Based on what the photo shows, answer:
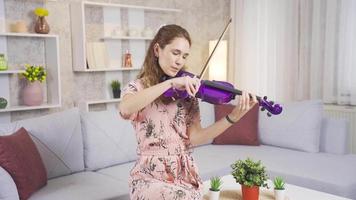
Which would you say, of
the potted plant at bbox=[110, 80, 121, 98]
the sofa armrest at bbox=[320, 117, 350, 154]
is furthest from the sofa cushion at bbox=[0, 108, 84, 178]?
the sofa armrest at bbox=[320, 117, 350, 154]

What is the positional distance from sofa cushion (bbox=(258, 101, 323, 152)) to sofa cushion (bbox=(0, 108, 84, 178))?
1.51m

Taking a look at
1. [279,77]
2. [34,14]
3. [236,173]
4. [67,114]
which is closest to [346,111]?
[279,77]

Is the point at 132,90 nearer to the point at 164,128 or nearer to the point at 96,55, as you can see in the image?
the point at 164,128

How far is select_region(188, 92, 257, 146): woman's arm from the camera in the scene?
63.0 inches

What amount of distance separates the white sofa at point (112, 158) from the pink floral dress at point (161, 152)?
53cm

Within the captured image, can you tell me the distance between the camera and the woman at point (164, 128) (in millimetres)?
1634

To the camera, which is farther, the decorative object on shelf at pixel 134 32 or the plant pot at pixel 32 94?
the decorative object on shelf at pixel 134 32

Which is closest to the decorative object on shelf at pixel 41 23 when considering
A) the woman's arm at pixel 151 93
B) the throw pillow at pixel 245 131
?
the throw pillow at pixel 245 131

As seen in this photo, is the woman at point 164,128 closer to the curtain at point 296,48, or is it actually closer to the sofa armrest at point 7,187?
the sofa armrest at point 7,187

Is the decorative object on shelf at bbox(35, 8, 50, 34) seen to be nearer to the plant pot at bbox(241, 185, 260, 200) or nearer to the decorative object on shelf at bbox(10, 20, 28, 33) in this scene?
the decorative object on shelf at bbox(10, 20, 28, 33)

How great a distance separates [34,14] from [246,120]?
1.90 metres

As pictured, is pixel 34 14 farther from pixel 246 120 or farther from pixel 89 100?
pixel 246 120

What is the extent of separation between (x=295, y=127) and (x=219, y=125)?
154 cm

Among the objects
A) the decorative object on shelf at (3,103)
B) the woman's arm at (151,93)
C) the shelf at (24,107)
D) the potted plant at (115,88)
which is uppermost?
the woman's arm at (151,93)
